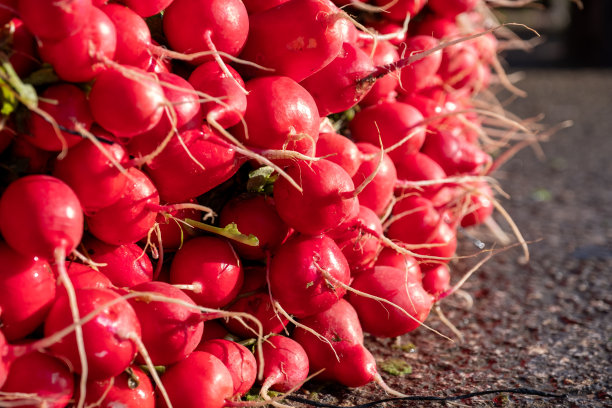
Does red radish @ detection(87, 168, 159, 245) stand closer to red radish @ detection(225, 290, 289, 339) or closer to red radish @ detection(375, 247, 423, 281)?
red radish @ detection(225, 290, 289, 339)

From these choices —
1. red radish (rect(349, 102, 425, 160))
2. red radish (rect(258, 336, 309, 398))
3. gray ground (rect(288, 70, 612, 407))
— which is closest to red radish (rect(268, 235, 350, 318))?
red radish (rect(258, 336, 309, 398))

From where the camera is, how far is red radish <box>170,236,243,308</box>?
78.4 inches

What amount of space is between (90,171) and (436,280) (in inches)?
63.9

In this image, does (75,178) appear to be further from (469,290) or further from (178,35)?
(469,290)

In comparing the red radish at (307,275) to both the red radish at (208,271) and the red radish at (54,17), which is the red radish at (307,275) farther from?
the red radish at (54,17)

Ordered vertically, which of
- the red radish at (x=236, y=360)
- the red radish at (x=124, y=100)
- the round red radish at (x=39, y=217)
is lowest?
the red radish at (x=236, y=360)

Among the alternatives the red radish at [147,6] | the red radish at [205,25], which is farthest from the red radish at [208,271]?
the red radish at [147,6]

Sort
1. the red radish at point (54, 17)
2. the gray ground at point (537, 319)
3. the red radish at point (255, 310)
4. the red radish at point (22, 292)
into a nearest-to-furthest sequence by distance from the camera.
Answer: the red radish at point (54, 17), the red radish at point (22, 292), the red radish at point (255, 310), the gray ground at point (537, 319)

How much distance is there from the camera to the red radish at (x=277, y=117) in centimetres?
200

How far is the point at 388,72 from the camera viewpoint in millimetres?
2230

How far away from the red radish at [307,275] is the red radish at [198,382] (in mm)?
308

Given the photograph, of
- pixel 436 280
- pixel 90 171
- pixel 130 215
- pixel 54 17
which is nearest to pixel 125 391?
pixel 130 215

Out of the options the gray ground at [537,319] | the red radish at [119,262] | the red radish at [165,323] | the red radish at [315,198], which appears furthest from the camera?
the gray ground at [537,319]

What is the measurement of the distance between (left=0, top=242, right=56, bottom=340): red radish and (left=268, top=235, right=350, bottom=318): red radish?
0.70m
